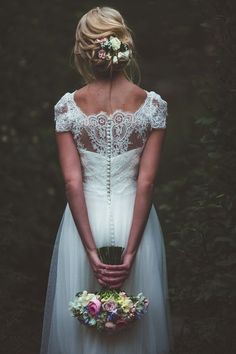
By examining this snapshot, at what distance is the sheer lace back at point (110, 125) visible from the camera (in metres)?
4.61

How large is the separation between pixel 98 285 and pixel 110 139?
897mm

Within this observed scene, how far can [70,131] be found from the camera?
4.67 meters

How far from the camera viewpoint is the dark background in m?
5.20

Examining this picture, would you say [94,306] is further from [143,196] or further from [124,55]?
[124,55]

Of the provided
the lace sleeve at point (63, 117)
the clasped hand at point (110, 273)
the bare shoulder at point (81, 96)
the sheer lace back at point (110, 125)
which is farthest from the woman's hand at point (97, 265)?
the bare shoulder at point (81, 96)

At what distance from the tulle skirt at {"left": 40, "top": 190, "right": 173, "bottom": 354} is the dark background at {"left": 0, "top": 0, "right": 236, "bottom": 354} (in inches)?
12.2

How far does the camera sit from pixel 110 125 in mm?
4613

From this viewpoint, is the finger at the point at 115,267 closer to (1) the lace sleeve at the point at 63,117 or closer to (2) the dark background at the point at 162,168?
(2) the dark background at the point at 162,168

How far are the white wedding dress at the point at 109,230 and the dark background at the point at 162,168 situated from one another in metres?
0.36

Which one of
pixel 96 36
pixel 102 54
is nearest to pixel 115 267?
pixel 102 54

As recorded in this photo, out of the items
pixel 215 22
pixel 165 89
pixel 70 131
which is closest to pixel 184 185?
pixel 215 22

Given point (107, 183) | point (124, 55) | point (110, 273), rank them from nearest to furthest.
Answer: point (110, 273) < point (124, 55) < point (107, 183)

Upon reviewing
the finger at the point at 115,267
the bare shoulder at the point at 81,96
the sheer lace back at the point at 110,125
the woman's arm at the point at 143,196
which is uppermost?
the bare shoulder at the point at 81,96

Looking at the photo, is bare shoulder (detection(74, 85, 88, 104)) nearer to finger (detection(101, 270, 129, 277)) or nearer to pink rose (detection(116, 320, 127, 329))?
finger (detection(101, 270, 129, 277))
